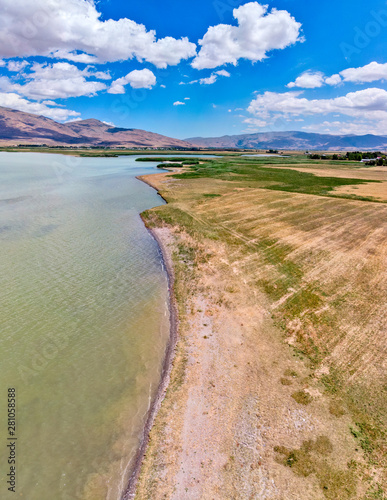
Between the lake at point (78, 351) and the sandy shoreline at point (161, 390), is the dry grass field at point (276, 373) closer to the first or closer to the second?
the sandy shoreline at point (161, 390)

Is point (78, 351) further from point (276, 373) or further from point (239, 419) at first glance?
point (276, 373)

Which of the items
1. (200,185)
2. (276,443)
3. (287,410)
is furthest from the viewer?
(200,185)

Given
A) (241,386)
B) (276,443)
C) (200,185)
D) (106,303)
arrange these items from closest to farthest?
(276,443) → (241,386) → (106,303) → (200,185)

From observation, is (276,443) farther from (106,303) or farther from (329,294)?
(106,303)

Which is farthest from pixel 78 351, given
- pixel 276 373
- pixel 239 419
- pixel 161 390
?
pixel 276 373

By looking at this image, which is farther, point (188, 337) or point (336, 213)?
point (336, 213)

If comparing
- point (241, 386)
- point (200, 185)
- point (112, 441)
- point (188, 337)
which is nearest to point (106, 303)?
point (188, 337)

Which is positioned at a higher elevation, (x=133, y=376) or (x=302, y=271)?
(x=302, y=271)

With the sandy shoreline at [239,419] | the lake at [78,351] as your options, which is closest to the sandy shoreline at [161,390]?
the sandy shoreline at [239,419]

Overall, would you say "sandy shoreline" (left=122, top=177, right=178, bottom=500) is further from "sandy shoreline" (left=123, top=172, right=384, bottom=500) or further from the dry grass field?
the dry grass field
